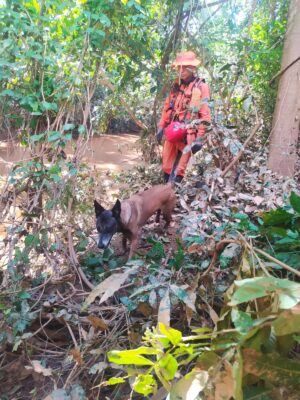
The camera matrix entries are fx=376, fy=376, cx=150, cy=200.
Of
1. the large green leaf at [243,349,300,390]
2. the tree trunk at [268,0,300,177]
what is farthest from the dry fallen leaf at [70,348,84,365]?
the tree trunk at [268,0,300,177]

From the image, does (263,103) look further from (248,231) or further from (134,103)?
(248,231)

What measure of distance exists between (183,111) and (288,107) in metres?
1.34

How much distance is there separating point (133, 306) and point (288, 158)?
3.08 metres

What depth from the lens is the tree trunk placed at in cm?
443

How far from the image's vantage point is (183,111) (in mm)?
5102

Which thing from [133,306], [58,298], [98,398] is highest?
[133,306]

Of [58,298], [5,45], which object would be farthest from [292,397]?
[5,45]

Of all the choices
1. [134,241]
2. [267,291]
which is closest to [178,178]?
[134,241]

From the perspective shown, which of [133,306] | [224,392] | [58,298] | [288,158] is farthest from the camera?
[288,158]

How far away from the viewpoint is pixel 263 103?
6711 mm

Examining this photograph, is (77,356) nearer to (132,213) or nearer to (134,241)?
(134,241)

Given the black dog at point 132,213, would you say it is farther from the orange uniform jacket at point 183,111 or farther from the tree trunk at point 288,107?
the tree trunk at point 288,107

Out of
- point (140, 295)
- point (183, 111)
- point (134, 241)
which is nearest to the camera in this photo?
point (140, 295)

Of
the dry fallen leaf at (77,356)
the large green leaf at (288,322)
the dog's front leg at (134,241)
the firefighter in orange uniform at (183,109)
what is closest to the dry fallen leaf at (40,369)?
the dry fallen leaf at (77,356)
